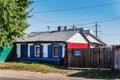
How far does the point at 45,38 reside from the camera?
4822 centimetres

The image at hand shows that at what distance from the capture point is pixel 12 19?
38656 mm

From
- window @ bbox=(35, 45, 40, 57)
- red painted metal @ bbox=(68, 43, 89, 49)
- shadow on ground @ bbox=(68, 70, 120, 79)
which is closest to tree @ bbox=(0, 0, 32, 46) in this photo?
window @ bbox=(35, 45, 40, 57)

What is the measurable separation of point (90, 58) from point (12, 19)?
958cm

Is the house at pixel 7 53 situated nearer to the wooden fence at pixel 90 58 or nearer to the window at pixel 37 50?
the window at pixel 37 50

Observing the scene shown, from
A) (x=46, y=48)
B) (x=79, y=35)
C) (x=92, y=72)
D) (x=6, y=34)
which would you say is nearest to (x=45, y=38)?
(x=46, y=48)

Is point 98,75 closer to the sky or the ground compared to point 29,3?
closer to the ground

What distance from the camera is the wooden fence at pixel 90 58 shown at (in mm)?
34309

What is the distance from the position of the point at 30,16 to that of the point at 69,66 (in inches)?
324

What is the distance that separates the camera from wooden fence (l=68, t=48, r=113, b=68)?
34309 mm

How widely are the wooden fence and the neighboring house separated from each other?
760 centimetres

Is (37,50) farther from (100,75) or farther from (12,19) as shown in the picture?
(100,75)

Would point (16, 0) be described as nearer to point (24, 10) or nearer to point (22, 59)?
point (24, 10)

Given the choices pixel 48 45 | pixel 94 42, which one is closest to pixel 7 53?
pixel 48 45

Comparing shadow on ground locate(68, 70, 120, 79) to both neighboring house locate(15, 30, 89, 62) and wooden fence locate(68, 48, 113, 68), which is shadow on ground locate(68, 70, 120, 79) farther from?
neighboring house locate(15, 30, 89, 62)
